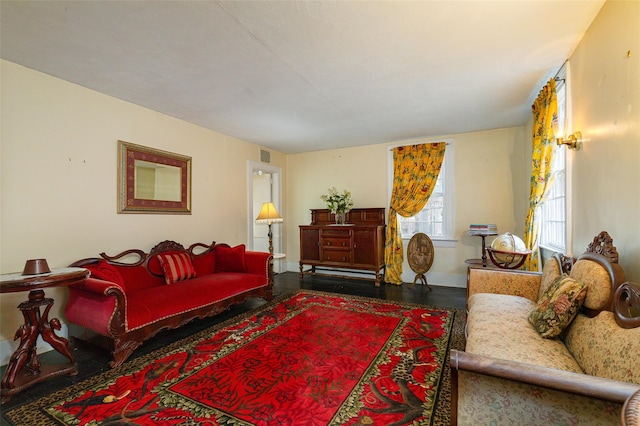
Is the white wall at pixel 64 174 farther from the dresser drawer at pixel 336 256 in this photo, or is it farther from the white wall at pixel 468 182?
the white wall at pixel 468 182

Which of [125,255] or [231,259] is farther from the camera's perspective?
[231,259]

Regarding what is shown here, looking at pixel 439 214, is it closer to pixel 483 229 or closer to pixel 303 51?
pixel 483 229

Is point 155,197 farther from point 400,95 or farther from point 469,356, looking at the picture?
point 469,356

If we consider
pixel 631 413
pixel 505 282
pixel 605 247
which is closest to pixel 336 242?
pixel 505 282

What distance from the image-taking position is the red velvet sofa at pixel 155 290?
2303 mm

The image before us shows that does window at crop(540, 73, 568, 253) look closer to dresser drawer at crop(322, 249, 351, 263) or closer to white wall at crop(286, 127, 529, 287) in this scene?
white wall at crop(286, 127, 529, 287)

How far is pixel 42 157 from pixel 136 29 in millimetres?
1592

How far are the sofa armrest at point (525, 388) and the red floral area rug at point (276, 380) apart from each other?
0.62 m

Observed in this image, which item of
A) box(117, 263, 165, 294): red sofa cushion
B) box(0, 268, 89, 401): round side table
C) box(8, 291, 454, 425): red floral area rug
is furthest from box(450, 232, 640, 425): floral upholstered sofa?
box(117, 263, 165, 294): red sofa cushion

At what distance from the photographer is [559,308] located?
1.68 m

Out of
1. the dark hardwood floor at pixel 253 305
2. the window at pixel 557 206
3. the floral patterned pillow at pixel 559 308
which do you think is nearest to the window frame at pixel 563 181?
the window at pixel 557 206

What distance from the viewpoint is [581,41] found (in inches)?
86.4

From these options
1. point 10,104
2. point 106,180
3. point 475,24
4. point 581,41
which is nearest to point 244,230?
point 106,180

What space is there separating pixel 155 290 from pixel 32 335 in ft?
3.08
